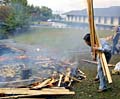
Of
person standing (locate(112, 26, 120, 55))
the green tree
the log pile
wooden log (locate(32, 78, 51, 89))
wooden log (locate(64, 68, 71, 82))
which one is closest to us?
the log pile

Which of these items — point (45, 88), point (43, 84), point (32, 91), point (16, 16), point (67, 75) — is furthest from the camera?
point (16, 16)

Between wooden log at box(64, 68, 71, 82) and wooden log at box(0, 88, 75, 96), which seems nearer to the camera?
wooden log at box(0, 88, 75, 96)

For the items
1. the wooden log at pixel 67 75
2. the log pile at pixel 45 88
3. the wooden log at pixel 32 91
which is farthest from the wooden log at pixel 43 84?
the wooden log at pixel 67 75

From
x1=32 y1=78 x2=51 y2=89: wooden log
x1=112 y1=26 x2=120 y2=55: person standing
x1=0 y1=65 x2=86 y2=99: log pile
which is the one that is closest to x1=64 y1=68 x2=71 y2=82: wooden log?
x1=0 y1=65 x2=86 y2=99: log pile

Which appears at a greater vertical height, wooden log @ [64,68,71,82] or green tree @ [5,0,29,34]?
green tree @ [5,0,29,34]

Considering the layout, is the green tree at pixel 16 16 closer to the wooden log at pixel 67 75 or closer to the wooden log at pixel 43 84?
the wooden log at pixel 67 75

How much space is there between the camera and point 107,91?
8484 millimetres

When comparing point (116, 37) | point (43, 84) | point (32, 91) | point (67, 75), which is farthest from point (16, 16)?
point (32, 91)

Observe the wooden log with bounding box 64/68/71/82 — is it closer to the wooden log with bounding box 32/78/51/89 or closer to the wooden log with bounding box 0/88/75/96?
the wooden log with bounding box 32/78/51/89

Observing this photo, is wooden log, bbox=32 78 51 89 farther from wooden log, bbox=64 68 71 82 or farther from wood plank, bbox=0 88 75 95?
wooden log, bbox=64 68 71 82

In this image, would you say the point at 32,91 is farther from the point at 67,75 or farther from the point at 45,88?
the point at 67,75

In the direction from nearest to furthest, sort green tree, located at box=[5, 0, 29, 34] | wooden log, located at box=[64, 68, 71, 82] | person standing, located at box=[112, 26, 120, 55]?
wooden log, located at box=[64, 68, 71, 82], person standing, located at box=[112, 26, 120, 55], green tree, located at box=[5, 0, 29, 34]

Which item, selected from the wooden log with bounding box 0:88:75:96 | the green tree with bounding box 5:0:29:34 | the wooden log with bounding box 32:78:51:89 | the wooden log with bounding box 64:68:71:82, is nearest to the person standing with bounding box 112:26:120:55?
the wooden log with bounding box 64:68:71:82

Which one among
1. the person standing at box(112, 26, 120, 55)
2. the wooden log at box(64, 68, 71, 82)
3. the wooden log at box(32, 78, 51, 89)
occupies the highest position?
the person standing at box(112, 26, 120, 55)
